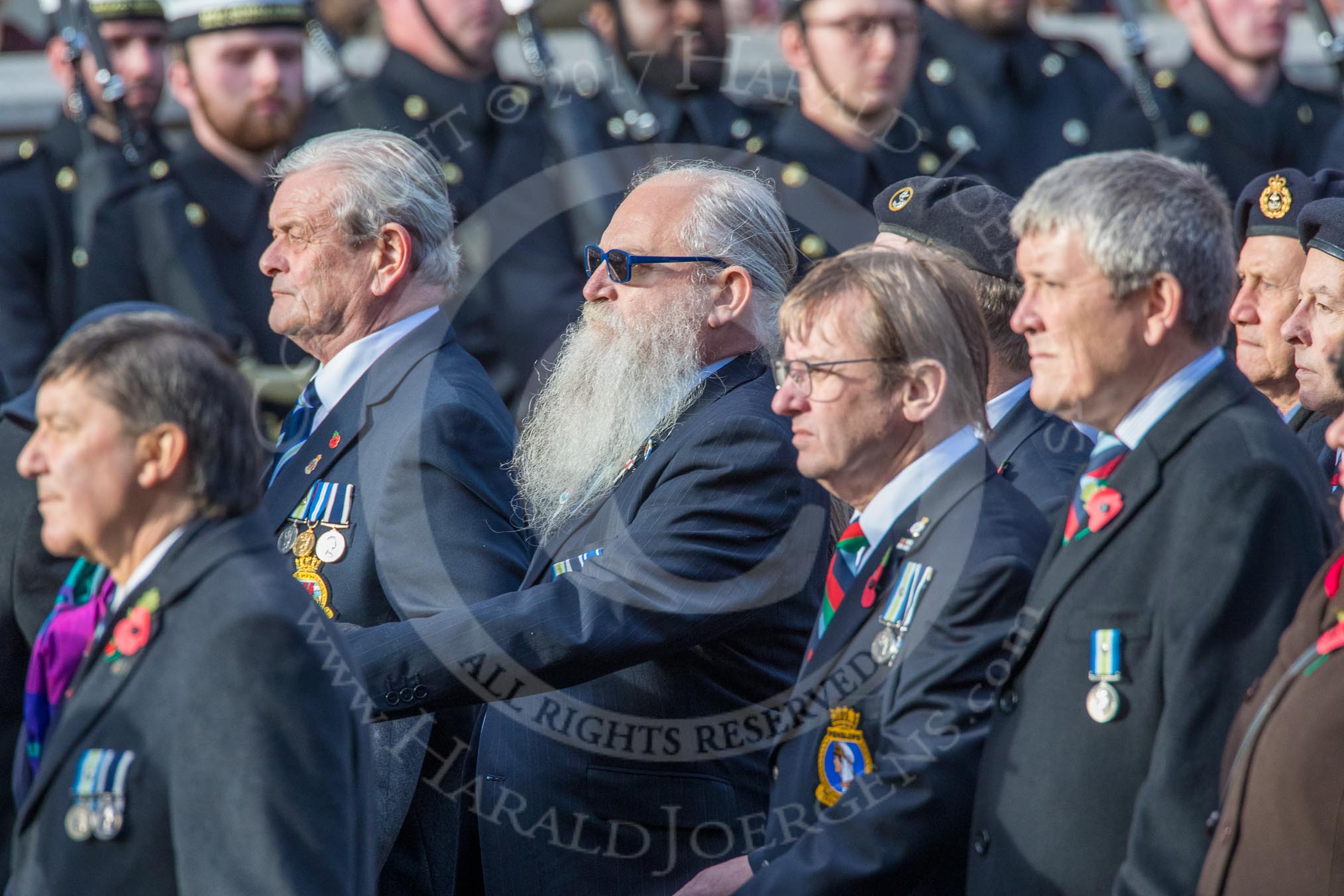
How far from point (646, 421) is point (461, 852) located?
37.8 inches

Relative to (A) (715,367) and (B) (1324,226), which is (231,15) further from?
(B) (1324,226)

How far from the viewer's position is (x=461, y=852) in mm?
3904

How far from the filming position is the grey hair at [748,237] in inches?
156

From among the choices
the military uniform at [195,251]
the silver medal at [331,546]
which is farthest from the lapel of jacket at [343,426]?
the military uniform at [195,251]

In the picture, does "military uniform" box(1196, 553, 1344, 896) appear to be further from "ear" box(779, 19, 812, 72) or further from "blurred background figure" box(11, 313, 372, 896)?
"ear" box(779, 19, 812, 72)

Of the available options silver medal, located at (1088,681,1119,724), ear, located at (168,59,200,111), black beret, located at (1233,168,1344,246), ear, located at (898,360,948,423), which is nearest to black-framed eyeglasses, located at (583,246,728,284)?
ear, located at (898,360,948,423)

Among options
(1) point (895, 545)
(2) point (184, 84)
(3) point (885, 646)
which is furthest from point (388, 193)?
(2) point (184, 84)

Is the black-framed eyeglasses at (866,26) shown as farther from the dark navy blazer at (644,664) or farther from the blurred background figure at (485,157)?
the dark navy blazer at (644,664)

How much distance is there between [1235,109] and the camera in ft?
24.5

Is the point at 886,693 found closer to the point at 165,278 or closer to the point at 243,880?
the point at 243,880

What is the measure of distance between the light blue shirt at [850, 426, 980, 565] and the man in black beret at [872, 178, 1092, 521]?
0.37 meters

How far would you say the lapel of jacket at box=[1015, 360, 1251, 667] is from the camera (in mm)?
2881

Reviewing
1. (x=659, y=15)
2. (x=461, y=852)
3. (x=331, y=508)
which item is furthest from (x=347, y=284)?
(x=659, y=15)

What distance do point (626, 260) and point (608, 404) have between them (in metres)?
0.31
